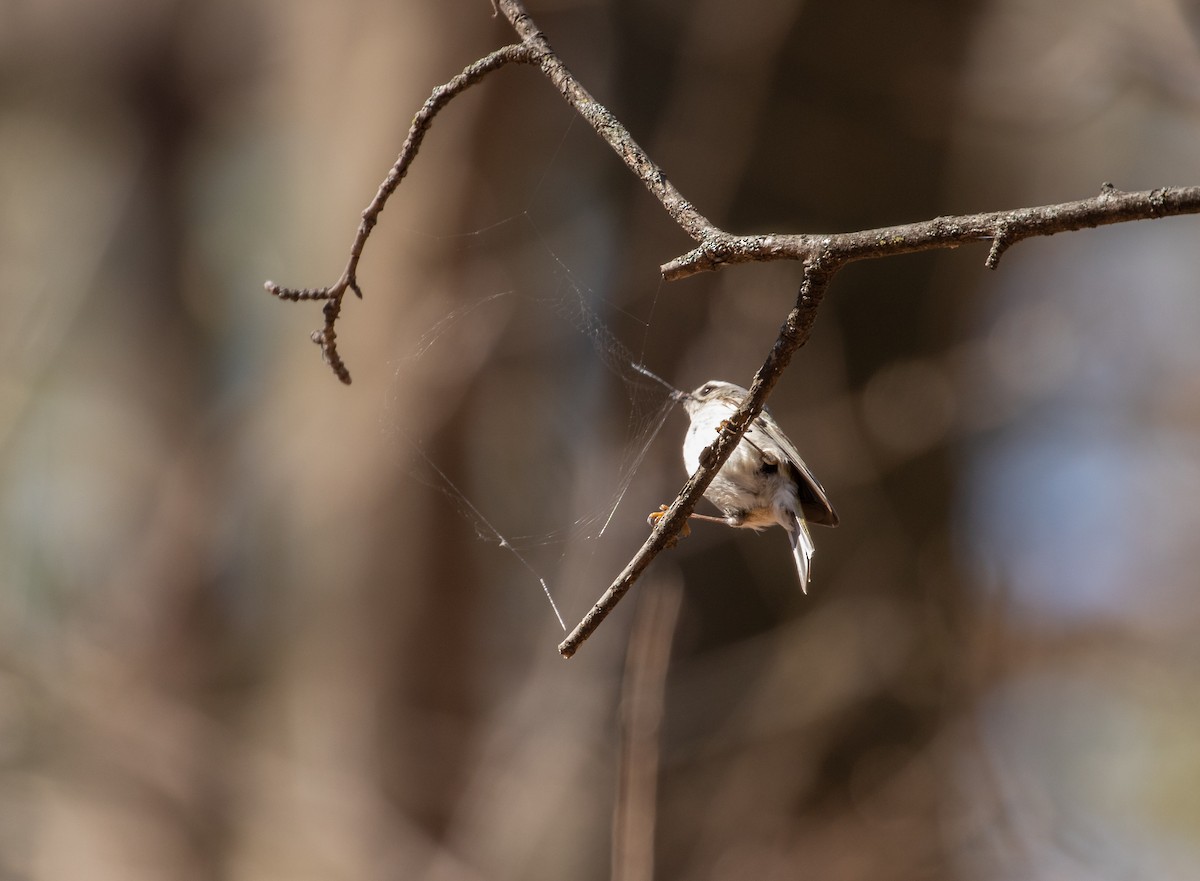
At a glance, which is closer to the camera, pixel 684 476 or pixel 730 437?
→ pixel 730 437

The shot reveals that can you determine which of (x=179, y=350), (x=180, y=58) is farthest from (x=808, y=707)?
(x=180, y=58)

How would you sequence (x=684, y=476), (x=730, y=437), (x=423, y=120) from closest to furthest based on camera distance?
1. (x=730, y=437)
2. (x=423, y=120)
3. (x=684, y=476)

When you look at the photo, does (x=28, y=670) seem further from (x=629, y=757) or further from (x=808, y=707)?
(x=629, y=757)

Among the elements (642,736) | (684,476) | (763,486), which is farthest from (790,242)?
(684,476)

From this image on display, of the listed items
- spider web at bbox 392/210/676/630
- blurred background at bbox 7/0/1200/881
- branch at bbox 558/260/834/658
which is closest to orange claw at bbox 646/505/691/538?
branch at bbox 558/260/834/658

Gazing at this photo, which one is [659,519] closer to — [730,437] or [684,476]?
[730,437]

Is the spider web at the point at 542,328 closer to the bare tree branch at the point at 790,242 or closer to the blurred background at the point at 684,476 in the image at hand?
the blurred background at the point at 684,476

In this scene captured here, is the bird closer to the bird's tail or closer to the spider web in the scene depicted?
the bird's tail

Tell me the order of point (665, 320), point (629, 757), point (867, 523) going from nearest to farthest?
point (629, 757) → point (665, 320) → point (867, 523)
